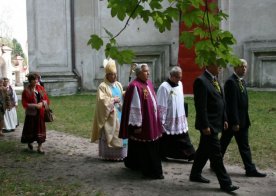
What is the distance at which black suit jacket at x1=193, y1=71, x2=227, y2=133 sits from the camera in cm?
548

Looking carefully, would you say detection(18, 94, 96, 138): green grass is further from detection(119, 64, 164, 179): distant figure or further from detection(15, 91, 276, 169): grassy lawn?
detection(119, 64, 164, 179): distant figure

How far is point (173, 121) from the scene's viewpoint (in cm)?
718

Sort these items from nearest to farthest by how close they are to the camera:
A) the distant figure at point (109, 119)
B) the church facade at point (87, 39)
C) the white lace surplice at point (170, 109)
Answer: the white lace surplice at point (170, 109) → the distant figure at point (109, 119) → the church facade at point (87, 39)

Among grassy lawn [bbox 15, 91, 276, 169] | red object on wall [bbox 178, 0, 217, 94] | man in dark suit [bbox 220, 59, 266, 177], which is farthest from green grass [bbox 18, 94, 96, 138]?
man in dark suit [bbox 220, 59, 266, 177]

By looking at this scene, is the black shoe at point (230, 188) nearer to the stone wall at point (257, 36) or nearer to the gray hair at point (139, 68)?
the gray hair at point (139, 68)

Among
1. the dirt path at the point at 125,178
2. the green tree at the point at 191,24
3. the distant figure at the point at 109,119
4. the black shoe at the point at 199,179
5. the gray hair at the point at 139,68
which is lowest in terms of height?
the dirt path at the point at 125,178

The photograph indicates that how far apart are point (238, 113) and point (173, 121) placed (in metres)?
1.43

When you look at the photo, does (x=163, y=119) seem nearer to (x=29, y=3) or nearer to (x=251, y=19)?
(x=251, y=19)

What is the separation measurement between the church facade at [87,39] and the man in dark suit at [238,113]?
11039mm

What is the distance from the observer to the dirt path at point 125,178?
5543mm

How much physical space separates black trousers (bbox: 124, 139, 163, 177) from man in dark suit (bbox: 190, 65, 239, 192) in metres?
0.67

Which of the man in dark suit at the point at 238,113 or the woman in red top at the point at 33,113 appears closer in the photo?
the man in dark suit at the point at 238,113

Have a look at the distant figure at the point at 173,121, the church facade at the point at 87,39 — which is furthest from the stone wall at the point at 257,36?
the distant figure at the point at 173,121

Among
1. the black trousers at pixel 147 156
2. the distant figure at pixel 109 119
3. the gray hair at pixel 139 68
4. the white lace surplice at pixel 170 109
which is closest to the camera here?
the black trousers at pixel 147 156
